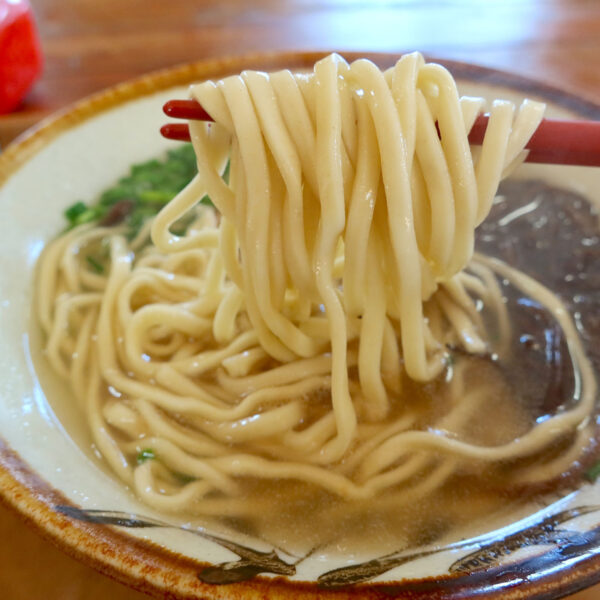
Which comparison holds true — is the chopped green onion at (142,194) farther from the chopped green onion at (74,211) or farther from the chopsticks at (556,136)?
the chopsticks at (556,136)

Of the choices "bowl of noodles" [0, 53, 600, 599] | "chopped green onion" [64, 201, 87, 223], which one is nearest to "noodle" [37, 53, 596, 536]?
"bowl of noodles" [0, 53, 600, 599]

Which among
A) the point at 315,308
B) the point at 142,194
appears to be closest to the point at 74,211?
the point at 142,194

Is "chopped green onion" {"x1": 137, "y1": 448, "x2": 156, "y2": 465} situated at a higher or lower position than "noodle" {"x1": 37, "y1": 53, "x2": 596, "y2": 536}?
lower

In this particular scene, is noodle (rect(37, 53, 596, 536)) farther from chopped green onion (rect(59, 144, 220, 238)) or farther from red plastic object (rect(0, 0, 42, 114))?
red plastic object (rect(0, 0, 42, 114))

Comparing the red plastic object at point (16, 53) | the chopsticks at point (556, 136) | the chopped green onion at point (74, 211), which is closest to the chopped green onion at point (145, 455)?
the chopsticks at point (556, 136)

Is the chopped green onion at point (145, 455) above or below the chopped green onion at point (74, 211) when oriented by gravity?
below

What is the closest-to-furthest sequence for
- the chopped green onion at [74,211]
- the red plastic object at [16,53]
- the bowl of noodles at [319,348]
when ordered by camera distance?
the bowl of noodles at [319,348] < the chopped green onion at [74,211] < the red plastic object at [16,53]

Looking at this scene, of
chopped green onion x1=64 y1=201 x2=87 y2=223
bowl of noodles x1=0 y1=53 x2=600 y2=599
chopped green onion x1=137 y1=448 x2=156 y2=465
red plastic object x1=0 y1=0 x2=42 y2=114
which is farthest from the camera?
red plastic object x1=0 y1=0 x2=42 y2=114
